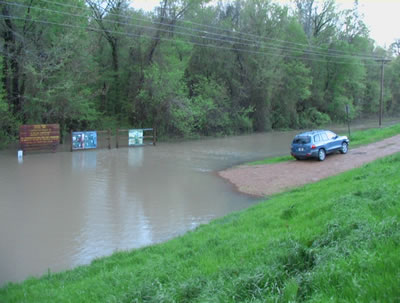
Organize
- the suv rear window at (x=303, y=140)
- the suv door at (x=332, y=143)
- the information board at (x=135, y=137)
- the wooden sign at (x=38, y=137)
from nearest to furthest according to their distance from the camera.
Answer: the suv rear window at (x=303, y=140) < the suv door at (x=332, y=143) < the wooden sign at (x=38, y=137) < the information board at (x=135, y=137)

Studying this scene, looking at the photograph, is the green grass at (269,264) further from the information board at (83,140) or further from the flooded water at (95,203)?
the information board at (83,140)

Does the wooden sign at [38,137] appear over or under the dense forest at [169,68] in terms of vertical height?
under

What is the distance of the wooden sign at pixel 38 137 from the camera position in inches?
1033

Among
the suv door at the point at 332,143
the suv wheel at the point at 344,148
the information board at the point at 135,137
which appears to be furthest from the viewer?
the information board at the point at 135,137

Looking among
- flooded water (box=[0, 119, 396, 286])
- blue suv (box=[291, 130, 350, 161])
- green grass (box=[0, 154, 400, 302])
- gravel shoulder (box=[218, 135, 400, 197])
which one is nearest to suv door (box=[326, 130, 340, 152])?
blue suv (box=[291, 130, 350, 161])

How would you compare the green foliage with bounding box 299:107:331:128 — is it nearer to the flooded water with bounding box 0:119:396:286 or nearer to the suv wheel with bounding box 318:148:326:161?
the flooded water with bounding box 0:119:396:286

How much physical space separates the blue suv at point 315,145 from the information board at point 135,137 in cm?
1464

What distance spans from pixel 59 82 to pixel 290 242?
2629 cm

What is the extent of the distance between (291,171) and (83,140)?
53.8 ft

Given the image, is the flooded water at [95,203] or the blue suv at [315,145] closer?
the flooded water at [95,203]

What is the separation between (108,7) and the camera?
3772 centimetres

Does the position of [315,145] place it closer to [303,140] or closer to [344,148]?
[303,140]

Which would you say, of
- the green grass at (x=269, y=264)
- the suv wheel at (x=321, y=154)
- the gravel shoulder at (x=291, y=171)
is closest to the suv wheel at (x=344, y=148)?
the gravel shoulder at (x=291, y=171)

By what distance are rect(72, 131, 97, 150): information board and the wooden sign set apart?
1.34 m
